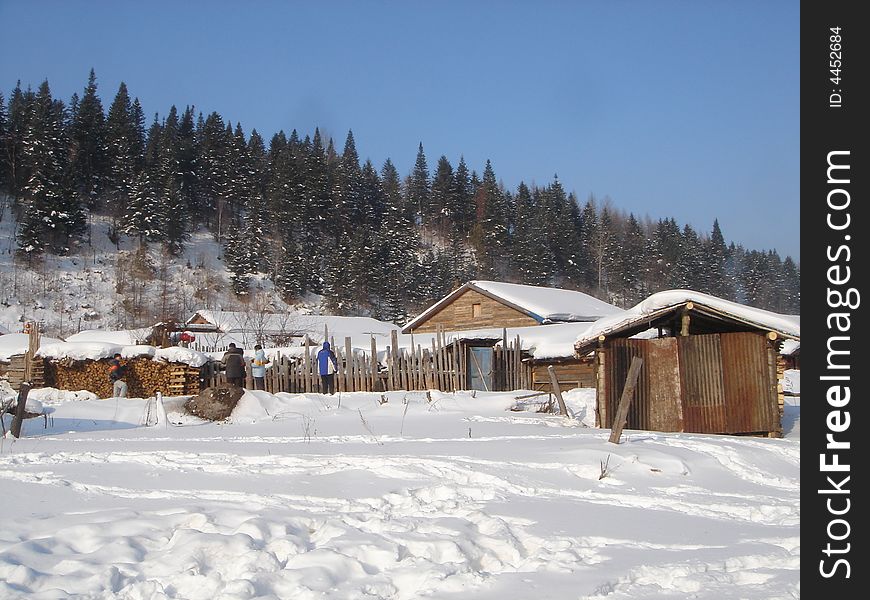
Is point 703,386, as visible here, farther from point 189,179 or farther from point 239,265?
point 189,179

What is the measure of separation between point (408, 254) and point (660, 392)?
188ft

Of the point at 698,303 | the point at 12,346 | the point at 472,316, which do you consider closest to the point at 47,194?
the point at 12,346

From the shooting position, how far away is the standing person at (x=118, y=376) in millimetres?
19719

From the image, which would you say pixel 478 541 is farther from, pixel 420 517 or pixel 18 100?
pixel 18 100

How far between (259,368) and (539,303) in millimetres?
20122

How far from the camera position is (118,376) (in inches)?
800

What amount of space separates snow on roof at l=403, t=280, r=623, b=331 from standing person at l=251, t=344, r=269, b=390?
17898 millimetres

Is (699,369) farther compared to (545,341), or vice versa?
(545,341)

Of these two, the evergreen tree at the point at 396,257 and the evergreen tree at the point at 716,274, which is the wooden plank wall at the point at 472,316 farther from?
the evergreen tree at the point at 716,274

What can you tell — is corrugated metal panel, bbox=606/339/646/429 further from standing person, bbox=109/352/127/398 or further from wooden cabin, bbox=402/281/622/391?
standing person, bbox=109/352/127/398

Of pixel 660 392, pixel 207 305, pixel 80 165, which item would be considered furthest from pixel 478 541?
pixel 80 165

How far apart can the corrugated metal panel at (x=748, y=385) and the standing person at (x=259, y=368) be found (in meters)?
12.6

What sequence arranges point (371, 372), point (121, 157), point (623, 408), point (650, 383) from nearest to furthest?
point (623, 408), point (650, 383), point (371, 372), point (121, 157)

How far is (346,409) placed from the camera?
16.7 metres
